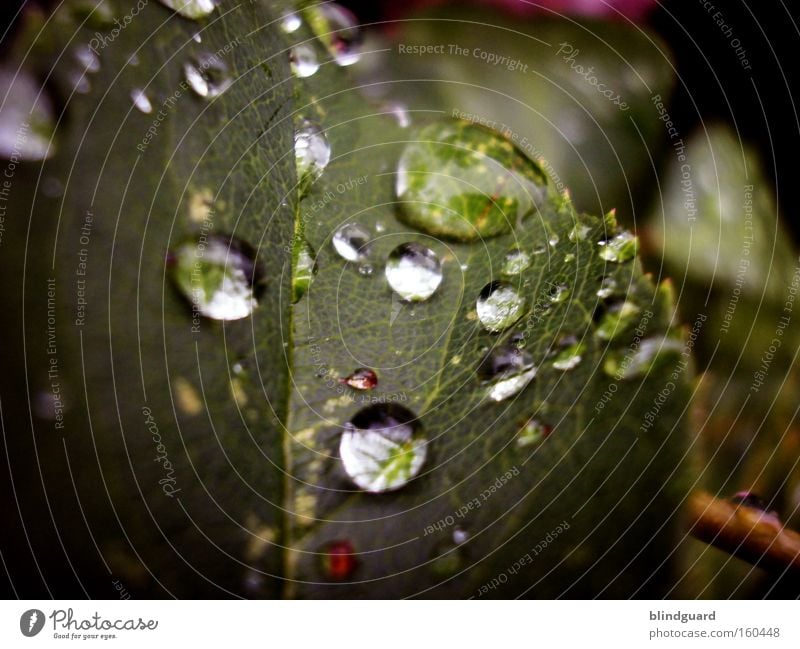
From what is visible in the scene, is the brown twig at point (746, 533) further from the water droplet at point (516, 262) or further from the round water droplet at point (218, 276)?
the round water droplet at point (218, 276)

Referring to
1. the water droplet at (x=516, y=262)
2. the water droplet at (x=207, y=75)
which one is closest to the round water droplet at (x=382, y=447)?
the water droplet at (x=516, y=262)

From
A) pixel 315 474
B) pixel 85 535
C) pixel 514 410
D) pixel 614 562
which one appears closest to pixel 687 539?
pixel 614 562

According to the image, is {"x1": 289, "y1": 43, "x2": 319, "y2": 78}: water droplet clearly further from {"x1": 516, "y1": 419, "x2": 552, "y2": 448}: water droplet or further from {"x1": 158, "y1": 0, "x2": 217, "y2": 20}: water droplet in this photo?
{"x1": 516, "y1": 419, "x2": 552, "y2": 448}: water droplet

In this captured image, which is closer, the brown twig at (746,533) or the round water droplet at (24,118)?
the round water droplet at (24,118)

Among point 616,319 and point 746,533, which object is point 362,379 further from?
point 746,533
